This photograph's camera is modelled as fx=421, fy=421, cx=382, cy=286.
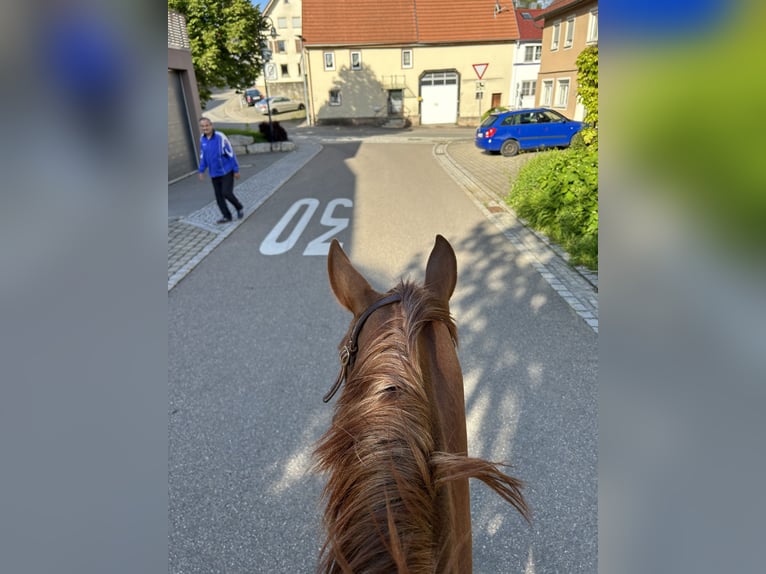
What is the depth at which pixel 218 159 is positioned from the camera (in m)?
7.66

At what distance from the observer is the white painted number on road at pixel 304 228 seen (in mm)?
6996

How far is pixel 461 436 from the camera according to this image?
137 centimetres

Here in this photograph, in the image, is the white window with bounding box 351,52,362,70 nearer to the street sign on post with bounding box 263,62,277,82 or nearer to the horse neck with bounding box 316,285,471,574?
the street sign on post with bounding box 263,62,277,82

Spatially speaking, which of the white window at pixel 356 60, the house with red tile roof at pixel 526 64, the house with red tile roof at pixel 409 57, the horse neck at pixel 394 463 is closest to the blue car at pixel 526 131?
the horse neck at pixel 394 463

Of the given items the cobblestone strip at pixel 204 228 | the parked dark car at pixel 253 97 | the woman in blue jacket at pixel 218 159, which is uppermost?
the parked dark car at pixel 253 97

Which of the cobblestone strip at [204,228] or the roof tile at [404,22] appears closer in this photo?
the cobblestone strip at [204,228]

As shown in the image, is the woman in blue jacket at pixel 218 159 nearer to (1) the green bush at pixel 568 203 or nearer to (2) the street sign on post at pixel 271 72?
(1) the green bush at pixel 568 203

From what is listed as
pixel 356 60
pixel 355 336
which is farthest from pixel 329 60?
pixel 355 336

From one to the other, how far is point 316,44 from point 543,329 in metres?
33.5

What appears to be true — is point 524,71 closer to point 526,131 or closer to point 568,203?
point 526,131

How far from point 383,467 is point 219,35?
1953 cm

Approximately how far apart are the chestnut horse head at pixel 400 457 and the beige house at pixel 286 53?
48.8m
